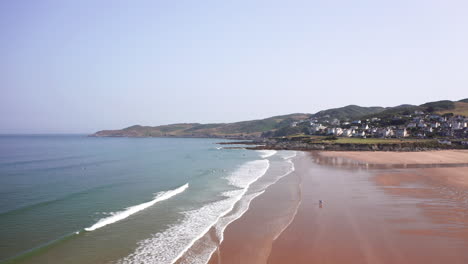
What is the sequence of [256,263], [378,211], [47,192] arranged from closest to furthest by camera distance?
[256,263], [378,211], [47,192]

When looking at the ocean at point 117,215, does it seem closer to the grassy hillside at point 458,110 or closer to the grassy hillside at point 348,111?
the grassy hillside at point 458,110

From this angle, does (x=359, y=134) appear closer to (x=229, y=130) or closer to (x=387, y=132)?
(x=387, y=132)

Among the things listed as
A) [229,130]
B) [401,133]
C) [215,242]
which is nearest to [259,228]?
[215,242]

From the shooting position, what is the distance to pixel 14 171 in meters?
26.5

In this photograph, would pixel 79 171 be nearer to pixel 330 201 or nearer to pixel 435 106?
pixel 330 201

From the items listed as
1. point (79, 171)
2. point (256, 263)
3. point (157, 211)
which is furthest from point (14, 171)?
point (256, 263)

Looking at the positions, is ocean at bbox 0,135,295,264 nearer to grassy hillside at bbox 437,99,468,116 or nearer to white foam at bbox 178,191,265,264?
white foam at bbox 178,191,265,264

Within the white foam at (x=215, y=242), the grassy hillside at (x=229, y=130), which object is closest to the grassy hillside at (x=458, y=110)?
the grassy hillside at (x=229, y=130)

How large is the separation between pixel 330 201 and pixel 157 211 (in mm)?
9427

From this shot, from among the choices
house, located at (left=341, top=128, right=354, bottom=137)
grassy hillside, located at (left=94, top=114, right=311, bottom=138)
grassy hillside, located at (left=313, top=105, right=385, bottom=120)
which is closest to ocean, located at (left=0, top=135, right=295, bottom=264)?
house, located at (left=341, top=128, right=354, bottom=137)

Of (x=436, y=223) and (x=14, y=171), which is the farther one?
(x=14, y=171)

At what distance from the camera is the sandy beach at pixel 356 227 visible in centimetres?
895

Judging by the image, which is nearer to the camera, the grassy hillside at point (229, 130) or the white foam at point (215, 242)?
the white foam at point (215, 242)

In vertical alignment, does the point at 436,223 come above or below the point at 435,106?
below
